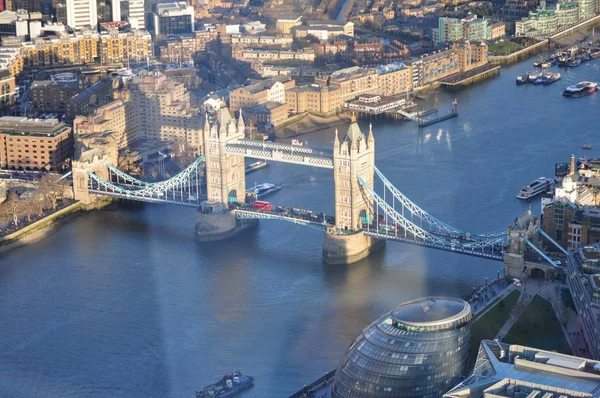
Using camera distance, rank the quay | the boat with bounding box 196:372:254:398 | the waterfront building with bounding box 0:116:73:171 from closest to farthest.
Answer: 1. the boat with bounding box 196:372:254:398
2. the waterfront building with bounding box 0:116:73:171
3. the quay

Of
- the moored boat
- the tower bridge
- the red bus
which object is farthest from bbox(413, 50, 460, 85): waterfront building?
the red bus

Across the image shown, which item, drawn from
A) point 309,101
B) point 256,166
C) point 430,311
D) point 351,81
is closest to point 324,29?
point 351,81

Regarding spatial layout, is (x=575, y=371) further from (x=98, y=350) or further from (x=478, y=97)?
(x=478, y=97)

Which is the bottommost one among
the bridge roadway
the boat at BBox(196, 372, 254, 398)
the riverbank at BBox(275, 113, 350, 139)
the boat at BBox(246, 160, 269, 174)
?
the boat at BBox(196, 372, 254, 398)

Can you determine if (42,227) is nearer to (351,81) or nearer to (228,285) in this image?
(228,285)

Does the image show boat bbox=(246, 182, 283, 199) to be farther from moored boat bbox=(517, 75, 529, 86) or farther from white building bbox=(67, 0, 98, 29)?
white building bbox=(67, 0, 98, 29)
